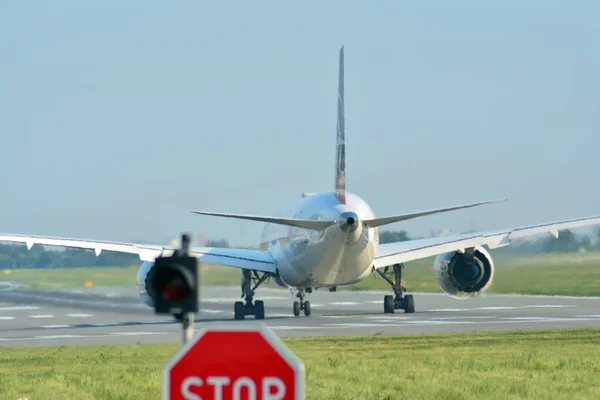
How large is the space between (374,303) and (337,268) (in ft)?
45.2

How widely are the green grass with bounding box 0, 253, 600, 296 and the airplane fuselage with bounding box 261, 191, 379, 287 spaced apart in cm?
699

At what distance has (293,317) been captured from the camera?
43281 mm

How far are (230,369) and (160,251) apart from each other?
36538mm

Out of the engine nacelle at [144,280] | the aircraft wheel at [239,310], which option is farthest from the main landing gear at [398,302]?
the engine nacelle at [144,280]

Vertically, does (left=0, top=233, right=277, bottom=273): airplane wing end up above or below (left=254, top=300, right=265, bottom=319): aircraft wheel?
above

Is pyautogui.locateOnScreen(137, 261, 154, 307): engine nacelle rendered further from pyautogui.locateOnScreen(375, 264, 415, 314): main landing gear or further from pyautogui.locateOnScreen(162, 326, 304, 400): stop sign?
pyautogui.locateOnScreen(162, 326, 304, 400): stop sign

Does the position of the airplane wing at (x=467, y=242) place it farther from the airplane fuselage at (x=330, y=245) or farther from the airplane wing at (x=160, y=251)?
the airplane wing at (x=160, y=251)

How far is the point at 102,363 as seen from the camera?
2480cm

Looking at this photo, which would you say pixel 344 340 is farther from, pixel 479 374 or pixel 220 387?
pixel 220 387

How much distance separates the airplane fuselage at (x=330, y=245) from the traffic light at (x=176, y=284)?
95.0 ft

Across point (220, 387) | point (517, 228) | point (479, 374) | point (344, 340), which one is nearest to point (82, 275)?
point (517, 228)

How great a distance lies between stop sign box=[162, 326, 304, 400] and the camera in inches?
340

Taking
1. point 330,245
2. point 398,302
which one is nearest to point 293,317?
point 398,302

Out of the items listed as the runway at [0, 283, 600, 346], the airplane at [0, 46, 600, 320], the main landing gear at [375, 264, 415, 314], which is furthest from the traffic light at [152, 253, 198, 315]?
the main landing gear at [375, 264, 415, 314]
